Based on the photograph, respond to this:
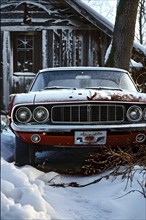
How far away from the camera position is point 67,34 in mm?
13117

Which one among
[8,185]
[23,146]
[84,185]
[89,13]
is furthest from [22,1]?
[8,185]

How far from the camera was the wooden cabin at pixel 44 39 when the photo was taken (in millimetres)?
13117

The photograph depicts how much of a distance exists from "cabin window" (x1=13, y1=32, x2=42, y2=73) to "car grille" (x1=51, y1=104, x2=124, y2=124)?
924 cm

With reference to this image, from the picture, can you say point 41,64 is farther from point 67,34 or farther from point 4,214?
point 4,214

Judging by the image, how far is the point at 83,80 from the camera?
5.89 m

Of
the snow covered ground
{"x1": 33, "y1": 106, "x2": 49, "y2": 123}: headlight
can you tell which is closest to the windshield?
{"x1": 33, "y1": 106, "x2": 49, "y2": 123}: headlight

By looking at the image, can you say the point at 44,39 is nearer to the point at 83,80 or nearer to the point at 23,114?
the point at 83,80

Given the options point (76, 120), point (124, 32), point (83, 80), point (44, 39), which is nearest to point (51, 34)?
point (44, 39)

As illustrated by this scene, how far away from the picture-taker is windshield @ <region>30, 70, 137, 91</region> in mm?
5801

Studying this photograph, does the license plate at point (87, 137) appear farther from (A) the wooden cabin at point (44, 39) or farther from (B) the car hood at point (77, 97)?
(A) the wooden cabin at point (44, 39)

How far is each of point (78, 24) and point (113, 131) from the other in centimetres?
891

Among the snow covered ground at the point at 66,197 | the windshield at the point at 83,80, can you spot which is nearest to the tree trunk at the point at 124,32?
the windshield at the point at 83,80

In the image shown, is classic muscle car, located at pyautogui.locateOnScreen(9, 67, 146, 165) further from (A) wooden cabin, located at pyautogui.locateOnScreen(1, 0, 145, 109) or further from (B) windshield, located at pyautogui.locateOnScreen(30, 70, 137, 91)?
(A) wooden cabin, located at pyautogui.locateOnScreen(1, 0, 145, 109)

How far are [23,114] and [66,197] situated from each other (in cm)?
132
